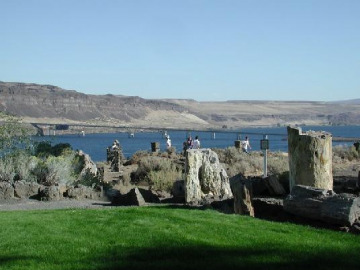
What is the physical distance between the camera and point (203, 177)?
15797 millimetres

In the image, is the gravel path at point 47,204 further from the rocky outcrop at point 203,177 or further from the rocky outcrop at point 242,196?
Answer: the rocky outcrop at point 242,196

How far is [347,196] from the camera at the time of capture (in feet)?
33.7

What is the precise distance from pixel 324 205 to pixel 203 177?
5.68m

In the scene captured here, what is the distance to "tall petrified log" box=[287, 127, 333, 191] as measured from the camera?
509 inches

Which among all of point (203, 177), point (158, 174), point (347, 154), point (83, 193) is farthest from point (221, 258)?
point (347, 154)

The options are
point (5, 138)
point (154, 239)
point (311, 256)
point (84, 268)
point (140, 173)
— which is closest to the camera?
point (84, 268)

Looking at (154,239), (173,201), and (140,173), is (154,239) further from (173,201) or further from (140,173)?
(140,173)

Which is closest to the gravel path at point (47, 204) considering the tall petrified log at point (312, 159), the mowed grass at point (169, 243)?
the mowed grass at point (169, 243)

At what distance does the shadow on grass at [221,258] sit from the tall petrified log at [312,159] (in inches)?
Answer: 179

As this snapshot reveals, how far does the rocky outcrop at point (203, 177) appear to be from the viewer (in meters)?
15.5

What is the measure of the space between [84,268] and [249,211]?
4880mm

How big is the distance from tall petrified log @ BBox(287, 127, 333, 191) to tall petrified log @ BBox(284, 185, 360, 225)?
1.90 metres

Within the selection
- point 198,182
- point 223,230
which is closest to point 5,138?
point 198,182

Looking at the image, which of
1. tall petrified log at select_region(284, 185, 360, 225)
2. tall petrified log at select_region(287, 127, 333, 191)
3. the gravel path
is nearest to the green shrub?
the gravel path
